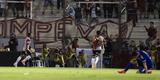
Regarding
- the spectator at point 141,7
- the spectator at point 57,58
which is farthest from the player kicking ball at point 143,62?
the spectator at point 141,7

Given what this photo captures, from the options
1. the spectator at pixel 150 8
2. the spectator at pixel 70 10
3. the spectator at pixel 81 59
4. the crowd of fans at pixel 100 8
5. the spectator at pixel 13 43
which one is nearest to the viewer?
the spectator at pixel 81 59

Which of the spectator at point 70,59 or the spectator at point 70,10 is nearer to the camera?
the spectator at point 70,59

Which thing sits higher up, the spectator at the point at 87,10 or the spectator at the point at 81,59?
the spectator at the point at 87,10

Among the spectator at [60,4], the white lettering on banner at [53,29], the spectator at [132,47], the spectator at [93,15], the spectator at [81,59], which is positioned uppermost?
the spectator at [60,4]

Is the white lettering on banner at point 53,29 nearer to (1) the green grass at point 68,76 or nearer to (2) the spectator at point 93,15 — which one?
(2) the spectator at point 93,15

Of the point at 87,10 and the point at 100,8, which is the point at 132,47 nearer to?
the point at 100,8

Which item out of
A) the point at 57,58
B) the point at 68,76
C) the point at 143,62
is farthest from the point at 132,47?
the point at 68,76

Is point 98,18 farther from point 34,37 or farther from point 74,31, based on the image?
point 34,37

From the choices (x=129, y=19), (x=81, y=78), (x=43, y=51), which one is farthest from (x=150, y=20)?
(x=81, y=78)

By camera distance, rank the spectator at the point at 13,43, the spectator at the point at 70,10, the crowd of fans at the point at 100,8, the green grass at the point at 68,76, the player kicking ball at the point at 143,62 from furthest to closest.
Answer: the crowd of fans at the point at 100,8
the spectator at the point at 70,10
the spectator at the point at 13,43
the player kicking ball at the point at 143,62
the green grass at the point at 68,76

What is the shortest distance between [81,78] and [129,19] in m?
17.5

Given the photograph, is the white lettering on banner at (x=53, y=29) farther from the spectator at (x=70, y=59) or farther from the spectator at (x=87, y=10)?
the spectator at (x=70, y=59)

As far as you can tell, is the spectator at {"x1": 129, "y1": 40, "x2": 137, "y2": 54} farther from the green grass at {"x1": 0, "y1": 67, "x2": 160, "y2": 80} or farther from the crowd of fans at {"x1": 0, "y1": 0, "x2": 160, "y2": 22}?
the green grass at {"x1": 0, "y1": 67, "x2": 160, "y2": 80}

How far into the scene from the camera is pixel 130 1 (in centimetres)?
3803
